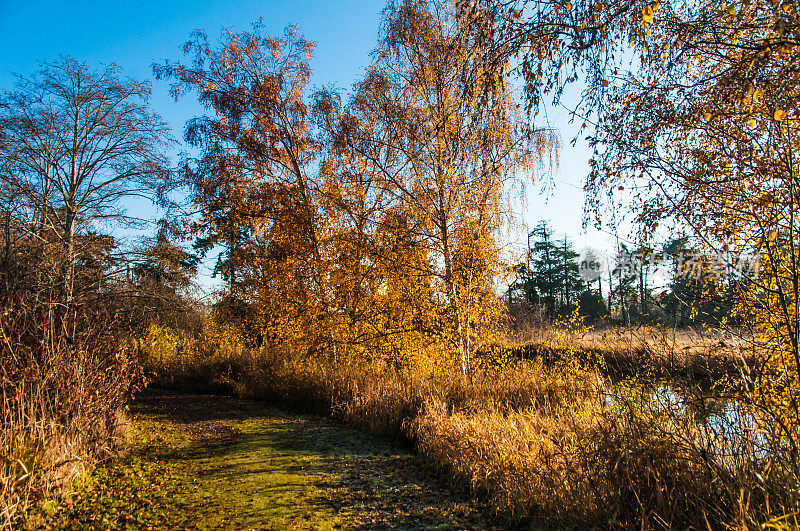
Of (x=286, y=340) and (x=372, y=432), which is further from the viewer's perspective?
(x=286, y=340)

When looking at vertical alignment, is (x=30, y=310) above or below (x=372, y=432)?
above

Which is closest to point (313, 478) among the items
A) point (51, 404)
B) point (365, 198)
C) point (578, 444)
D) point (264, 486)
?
point (264, 486)

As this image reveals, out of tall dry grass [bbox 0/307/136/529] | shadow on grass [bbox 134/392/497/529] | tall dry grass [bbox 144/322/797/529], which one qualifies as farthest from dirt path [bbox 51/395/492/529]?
tall dry grass [bbox 144/322/797/529]

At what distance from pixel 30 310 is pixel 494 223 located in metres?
6.67

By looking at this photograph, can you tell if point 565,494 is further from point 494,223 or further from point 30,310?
point 30,310

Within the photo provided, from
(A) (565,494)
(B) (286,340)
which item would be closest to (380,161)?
(B) (286,340)

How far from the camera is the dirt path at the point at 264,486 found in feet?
12.5

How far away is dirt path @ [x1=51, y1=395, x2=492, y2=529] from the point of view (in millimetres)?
3797

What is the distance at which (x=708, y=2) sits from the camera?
3.27 meters

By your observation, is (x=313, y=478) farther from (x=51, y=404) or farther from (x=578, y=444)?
(x=578, y=444)

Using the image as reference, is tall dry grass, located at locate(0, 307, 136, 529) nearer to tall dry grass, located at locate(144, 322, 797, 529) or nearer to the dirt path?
the dirt path

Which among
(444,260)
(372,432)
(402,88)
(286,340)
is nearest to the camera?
(372,432)

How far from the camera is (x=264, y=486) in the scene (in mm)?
4570

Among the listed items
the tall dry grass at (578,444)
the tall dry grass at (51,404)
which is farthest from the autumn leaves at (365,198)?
the tall dry grass at (51,404)
